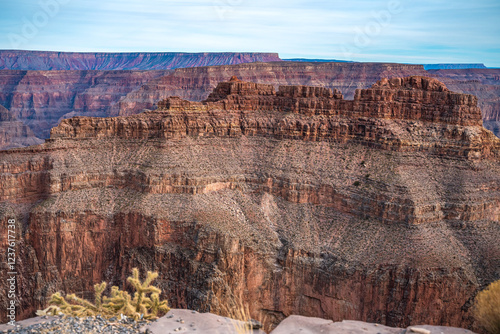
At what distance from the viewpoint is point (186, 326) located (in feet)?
74.2

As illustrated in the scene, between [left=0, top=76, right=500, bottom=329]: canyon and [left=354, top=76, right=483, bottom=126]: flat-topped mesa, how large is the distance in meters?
0.18

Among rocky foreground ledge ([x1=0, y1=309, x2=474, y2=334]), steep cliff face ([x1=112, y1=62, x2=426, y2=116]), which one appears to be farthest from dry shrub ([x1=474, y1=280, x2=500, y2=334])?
steep cliff face ([x1=112, y1=62, x2=426, y2=116])

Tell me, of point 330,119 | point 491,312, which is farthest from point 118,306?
point 330,119

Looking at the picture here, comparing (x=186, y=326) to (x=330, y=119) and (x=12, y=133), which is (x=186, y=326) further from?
(x=12, y=133)

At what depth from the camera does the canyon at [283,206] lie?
48125 mm

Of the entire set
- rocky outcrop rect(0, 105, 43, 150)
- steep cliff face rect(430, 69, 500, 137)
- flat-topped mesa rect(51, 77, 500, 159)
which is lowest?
rocky outcrop rect(0, 105, 43, 150)

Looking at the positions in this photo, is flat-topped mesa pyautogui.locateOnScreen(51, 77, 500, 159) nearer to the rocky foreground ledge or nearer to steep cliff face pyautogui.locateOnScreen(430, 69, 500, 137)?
the rocky foreground ledge

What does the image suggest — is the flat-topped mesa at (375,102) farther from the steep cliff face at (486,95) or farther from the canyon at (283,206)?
the steep cliff face at (486,95)

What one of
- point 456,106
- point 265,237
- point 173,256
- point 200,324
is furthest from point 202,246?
point 456,106

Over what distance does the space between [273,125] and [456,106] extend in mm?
24460

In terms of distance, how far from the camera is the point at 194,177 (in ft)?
194

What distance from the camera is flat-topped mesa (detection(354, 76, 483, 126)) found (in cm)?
5856

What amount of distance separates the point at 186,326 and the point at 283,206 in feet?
125

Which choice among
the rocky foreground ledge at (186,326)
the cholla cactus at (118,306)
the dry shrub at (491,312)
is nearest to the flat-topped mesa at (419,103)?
the dry shrub at (491,312)
